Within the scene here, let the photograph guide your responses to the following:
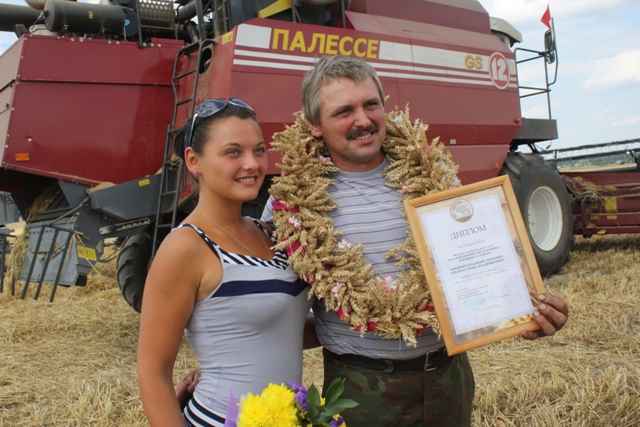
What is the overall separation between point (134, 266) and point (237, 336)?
4000mm

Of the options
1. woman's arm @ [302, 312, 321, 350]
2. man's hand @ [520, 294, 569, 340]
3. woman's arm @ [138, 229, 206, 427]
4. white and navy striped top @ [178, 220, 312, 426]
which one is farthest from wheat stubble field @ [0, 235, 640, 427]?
woman's arm @ [138, 229, 206, 427]

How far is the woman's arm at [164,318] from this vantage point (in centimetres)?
153

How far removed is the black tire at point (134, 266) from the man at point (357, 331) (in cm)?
367

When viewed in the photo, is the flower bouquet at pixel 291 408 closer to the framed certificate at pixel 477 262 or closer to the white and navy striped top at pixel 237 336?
the white and navy striped top at pixel 237 336

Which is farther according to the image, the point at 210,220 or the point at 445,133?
the point at 445,133

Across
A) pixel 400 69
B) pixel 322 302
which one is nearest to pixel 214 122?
pixel 322 302

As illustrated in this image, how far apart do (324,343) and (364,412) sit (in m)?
0.27

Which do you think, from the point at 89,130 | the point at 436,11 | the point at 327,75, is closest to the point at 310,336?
the point at 327,75

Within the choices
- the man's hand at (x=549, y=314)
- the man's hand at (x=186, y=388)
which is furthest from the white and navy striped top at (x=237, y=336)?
the man's hand at (x=549, y=314)

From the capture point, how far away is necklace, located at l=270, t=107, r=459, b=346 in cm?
183

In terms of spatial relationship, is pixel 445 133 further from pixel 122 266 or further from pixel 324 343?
pixel 324 343

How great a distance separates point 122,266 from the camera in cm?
531

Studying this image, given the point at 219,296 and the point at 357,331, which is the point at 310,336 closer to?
the point at 357,331

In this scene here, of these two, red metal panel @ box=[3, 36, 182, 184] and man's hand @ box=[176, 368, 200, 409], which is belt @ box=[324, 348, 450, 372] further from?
red metal panel @ box=[3, 36, 182, 184]
